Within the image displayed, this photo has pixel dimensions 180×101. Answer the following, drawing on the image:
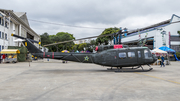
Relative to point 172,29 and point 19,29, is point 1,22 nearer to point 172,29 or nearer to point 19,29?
point 19,29

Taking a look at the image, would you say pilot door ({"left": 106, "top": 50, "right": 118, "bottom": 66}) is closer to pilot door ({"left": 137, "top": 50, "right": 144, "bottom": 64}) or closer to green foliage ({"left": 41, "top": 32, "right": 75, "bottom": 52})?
pilot door ({"left": 137, "top": 50, "right": 144, "bottom": 64})

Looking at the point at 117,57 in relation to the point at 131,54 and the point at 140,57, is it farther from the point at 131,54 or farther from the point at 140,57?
the point at 140,57

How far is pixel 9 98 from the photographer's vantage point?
5.79 m

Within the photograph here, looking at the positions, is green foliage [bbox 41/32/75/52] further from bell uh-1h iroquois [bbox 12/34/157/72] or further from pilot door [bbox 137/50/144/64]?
pilot door [bbox 137/50/144/64]

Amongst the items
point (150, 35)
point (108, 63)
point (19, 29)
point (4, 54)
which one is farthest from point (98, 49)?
point (150, 35)

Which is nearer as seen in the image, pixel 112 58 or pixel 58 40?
pixel 112 58

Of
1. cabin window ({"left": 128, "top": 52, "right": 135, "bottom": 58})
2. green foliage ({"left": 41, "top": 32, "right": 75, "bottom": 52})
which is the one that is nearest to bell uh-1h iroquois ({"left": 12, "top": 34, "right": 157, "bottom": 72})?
cabin window ({"left": 128, "top": 52, "right": 135, "bottom": 58})

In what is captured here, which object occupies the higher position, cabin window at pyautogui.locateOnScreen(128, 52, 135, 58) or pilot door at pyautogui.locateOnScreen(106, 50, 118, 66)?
cabin window at pyautogui.locateOnScreen(128, 52, 135, 58)

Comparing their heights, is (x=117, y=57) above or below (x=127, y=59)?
above

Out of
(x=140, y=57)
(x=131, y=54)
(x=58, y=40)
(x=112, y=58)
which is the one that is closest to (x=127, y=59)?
(x=131, y=54)

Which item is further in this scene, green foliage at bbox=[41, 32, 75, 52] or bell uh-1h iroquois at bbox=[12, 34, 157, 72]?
green foliage at bbox=[41, 32, 75, 52]

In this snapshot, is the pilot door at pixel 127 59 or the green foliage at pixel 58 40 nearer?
the pilot door at pixel 127 59

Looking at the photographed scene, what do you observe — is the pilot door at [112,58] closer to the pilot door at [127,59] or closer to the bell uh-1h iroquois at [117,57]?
the bell uh-1h iroquois at [117,57]

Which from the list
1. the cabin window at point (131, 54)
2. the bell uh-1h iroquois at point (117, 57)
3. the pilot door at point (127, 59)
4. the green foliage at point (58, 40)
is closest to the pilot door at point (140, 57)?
the bell uh-1h iroquois at point (117, 57)
